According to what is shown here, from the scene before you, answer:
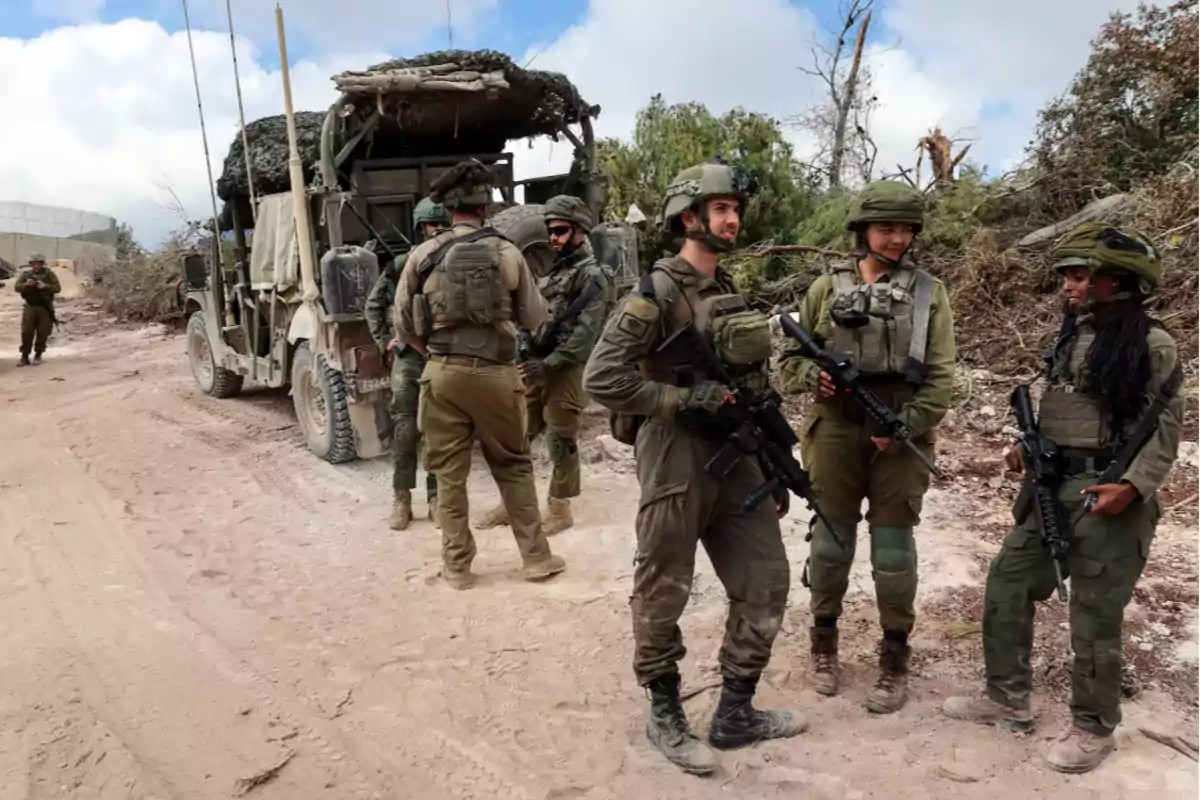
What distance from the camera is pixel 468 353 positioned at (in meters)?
4.30

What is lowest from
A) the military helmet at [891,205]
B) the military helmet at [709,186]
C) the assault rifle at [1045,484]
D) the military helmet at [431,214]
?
the assault rifle at [1045,484]

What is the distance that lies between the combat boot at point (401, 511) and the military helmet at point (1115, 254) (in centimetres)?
378

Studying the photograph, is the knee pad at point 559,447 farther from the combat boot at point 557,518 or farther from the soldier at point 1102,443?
the soldier at point 1102,443

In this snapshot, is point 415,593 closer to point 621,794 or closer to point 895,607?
point 621,794

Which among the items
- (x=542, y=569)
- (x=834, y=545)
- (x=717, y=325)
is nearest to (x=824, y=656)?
(x=834, y=545)

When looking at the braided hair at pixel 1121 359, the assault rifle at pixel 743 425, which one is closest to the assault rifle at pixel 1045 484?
the braided hair at pixel 1121 359

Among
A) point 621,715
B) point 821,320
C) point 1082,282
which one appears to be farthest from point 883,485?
point 621,715

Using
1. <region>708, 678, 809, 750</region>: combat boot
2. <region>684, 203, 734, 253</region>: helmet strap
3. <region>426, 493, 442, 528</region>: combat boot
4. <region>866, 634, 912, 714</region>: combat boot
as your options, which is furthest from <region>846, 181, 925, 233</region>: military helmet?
<region>426, 493, 442, 528</region>: combat boot

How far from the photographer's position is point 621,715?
3275 millimetres

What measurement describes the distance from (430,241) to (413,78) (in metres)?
2.10

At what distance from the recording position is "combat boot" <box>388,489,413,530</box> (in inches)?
210

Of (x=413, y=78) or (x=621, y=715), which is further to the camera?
(x=413, y=78)

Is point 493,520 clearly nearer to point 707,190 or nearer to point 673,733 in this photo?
point 673,733

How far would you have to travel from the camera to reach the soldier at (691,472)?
281 cm
